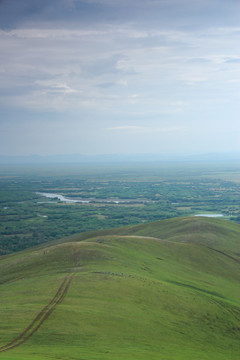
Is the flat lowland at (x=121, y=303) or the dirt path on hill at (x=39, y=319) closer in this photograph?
the dirt path on hill at (x=39, y=319)

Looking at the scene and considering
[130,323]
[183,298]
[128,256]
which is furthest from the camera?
[128,256]

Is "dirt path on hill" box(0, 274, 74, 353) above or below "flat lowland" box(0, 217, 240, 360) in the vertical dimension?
above

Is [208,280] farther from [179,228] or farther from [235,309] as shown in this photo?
[179,228]

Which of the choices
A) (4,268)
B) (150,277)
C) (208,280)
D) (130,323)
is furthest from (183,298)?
(4,268)

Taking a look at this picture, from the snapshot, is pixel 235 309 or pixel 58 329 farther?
pixel 235 309

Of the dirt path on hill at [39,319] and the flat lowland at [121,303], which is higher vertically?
the dirt path on hill at [39,319]
